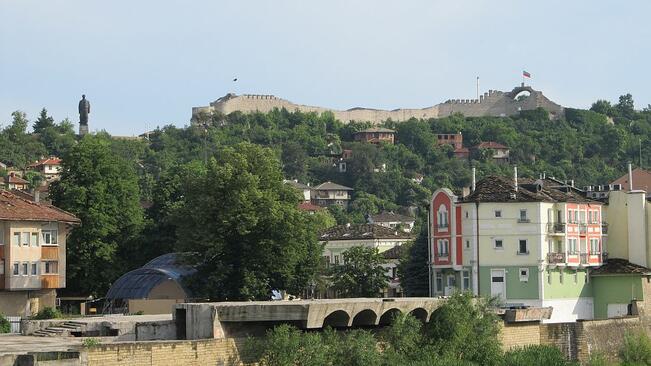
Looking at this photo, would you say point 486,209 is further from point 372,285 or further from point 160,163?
point 160,163

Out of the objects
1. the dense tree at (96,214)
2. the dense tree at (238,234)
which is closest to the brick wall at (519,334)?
the dense tree at (238,234)

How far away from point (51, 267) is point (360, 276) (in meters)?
20.1

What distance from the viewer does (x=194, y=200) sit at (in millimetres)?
62375

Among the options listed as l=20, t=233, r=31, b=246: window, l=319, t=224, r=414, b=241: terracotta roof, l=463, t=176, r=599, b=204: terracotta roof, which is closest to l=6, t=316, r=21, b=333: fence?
l=20, t=233, r=31, b=246: window

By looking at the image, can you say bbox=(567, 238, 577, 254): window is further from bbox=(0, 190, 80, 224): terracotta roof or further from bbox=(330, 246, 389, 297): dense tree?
bbox=(0, 190, 80, 224): terracotta roof

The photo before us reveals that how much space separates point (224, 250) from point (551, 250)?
16.4m

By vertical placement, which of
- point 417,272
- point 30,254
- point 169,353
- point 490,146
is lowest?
point 169,353

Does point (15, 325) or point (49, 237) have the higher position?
point (49, 237)

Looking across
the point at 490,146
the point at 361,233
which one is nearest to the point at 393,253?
the point at 361,233

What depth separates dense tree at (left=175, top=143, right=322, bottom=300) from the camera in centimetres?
6053

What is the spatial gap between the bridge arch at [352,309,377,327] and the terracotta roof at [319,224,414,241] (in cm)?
5986

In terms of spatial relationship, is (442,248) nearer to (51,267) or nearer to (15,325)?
(51,267)

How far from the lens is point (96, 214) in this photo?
71500mm

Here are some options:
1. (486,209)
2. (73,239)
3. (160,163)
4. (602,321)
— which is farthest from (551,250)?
(160,163)
